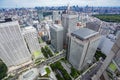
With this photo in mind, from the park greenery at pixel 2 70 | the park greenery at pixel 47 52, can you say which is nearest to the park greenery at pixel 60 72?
the park greenery at pixel 47 52

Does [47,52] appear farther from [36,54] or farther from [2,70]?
[2,70]

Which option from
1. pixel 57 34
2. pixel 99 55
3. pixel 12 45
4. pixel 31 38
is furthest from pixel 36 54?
pixel 99 55

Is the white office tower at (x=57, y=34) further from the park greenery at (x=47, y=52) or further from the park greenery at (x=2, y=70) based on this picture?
the park greenery at (x=2, y=70)

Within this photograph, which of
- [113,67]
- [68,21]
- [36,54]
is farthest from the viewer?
[36,54]

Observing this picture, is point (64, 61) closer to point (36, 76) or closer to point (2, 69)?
point (36, 76)

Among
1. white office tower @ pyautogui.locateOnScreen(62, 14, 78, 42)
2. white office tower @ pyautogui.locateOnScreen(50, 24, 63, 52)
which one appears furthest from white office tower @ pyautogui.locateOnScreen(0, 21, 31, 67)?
white office tower @ pyautogui.locateOnScreen(62, 14, 78, 42)

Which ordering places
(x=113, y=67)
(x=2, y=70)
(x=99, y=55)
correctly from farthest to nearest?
(x=99, y=55), (x=2, y=70), (x=113, y=67)

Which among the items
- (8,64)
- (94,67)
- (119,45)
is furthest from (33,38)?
(119,45)

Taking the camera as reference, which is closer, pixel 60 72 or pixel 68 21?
pixel 60 72
